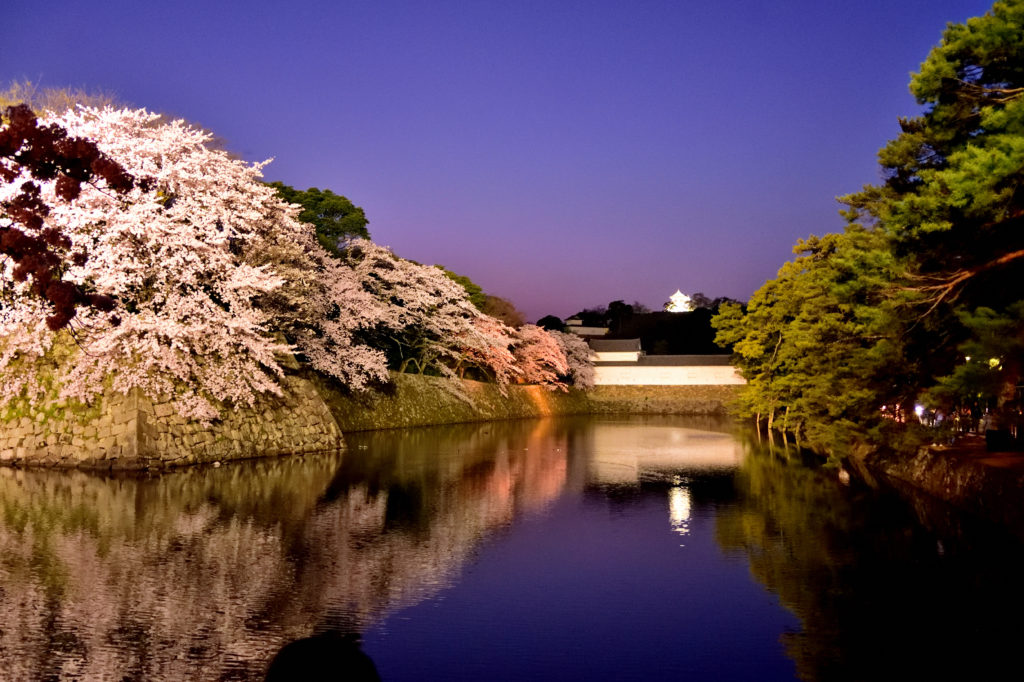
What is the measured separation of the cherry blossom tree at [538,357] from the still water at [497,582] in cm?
3504

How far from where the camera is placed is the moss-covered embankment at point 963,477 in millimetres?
11078

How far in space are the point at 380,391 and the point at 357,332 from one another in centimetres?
290

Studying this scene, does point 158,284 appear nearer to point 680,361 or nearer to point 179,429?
point 179,429

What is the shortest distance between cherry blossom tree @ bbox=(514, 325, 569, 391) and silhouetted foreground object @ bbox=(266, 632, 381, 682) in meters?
43.6

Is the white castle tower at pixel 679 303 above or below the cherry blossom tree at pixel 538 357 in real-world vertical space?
above

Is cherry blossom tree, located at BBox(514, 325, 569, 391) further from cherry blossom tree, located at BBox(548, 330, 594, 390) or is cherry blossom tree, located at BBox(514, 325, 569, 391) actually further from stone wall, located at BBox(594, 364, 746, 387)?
stone wall, located at BBox(594, 364, 746, 387)

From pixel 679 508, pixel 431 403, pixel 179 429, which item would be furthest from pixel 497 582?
pixel 431 403

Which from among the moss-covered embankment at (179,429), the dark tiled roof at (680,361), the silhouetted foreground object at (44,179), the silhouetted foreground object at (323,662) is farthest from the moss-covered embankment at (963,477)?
the dark tiled roof at (680,361)

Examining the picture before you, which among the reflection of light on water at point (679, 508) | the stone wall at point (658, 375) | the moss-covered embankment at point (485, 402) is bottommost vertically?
the reflection of light on water at point (679, 508)

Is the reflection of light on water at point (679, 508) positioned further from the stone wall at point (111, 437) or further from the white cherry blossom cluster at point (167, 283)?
the stone wall at point (111, 437)

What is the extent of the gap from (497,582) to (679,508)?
238 inches

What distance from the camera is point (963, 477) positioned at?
1326 cm

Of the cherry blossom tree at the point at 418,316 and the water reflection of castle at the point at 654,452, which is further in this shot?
the cherry blossom tree at the point at 418,316

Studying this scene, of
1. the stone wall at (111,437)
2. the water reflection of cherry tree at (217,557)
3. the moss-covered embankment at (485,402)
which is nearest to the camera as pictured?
the water reflection of cherry tree at (217,557)
